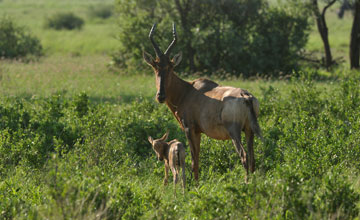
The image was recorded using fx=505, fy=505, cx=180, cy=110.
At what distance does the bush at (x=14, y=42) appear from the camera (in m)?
26.3

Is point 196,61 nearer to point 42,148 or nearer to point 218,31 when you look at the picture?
point 218,31

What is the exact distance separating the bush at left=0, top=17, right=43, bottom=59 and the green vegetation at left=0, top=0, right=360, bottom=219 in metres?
8.85

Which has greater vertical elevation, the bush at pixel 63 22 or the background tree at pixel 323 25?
the background tree at pixel 323 25

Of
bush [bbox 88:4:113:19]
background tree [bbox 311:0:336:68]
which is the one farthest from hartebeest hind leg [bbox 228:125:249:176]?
bush [bbox 88:4:113:19]

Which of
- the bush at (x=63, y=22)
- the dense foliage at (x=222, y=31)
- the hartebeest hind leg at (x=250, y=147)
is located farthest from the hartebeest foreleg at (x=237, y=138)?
the bush at (x=63, y=22)

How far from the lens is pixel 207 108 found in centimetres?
817

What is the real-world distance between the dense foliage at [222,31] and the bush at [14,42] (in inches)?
226

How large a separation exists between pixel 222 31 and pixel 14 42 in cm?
1129

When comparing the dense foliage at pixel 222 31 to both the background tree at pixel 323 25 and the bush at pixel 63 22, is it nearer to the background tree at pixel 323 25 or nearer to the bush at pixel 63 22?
the background tree at pixel 323 25

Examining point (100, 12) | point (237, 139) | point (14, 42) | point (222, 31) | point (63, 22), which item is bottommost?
point (100, 12)

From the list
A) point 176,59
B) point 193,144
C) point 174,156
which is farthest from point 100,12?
point 174,156

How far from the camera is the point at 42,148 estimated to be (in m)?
9.98

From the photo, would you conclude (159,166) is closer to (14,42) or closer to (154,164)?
(154,164)

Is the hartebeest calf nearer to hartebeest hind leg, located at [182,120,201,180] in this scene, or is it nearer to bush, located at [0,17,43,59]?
hartebeest hind leg, located at [182,120,201,180]
